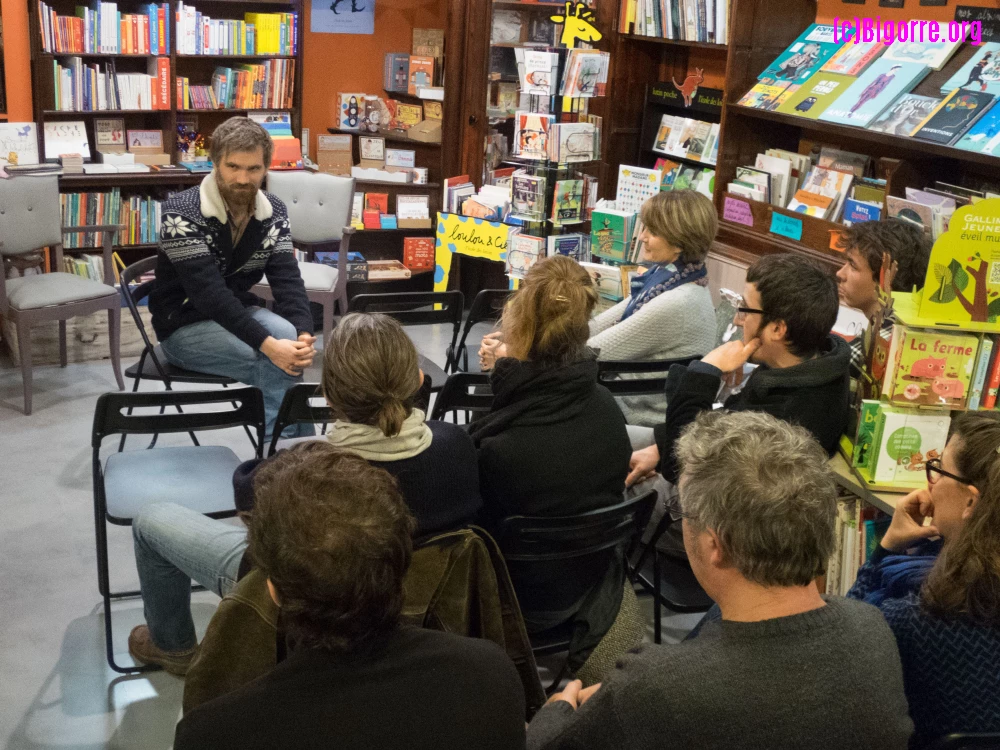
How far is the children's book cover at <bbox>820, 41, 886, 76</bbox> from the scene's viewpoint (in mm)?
4578

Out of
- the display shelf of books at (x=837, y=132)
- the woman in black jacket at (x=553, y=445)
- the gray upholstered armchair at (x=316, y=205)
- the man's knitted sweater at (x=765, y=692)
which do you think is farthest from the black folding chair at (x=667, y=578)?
the gray upholstered armchair at (x=316, y=205)

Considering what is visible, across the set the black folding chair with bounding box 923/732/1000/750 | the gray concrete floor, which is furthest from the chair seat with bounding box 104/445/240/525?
the black folding chair with bounding box 923/732/1000/750

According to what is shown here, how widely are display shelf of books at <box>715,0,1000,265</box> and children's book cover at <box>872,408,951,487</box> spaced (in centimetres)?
178

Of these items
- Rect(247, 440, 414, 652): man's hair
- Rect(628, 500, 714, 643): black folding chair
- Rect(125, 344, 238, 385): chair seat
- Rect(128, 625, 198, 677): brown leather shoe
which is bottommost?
Rect(128, 625, 198, 677): brown leather shoe

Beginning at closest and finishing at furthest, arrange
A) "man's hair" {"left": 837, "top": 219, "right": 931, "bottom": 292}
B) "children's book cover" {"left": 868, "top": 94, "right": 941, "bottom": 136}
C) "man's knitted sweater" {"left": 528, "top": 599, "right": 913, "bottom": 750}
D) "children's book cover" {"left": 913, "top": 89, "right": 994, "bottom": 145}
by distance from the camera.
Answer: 1. "man's knitted sweater" {"left": 528, "top": 599, "right": 913, "bottom": 750}
2. "man's hair" {"left": 837, "top": 219, "right": 931, "bottom": 292}
3. "children's book cover" {"left": 913, "top": 89, "right": 994, "bottom": 145}
4. "children's book cover" {"left": 868, "top": 94, "right": 941, "bottom": 136}

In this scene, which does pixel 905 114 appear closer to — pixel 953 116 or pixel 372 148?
pixel 953 116

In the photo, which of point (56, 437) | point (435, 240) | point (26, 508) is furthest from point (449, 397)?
point (435, 240)

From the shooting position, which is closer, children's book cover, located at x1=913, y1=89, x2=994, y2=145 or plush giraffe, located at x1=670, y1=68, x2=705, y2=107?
children's book cover, located at x1=913, y1=89, x2=994, y2=145

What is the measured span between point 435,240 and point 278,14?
5.35ft

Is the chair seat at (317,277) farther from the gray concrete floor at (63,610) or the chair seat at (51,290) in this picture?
the gray concrete floor at (63,610)

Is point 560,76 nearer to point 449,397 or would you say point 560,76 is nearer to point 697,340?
point 697,340

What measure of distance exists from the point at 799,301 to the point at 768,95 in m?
2.56

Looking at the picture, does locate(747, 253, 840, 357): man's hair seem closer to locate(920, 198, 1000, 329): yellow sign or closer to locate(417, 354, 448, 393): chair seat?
locate(920, 198, 1000, 329): yellow sign

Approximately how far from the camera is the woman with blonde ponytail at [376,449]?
218cm
